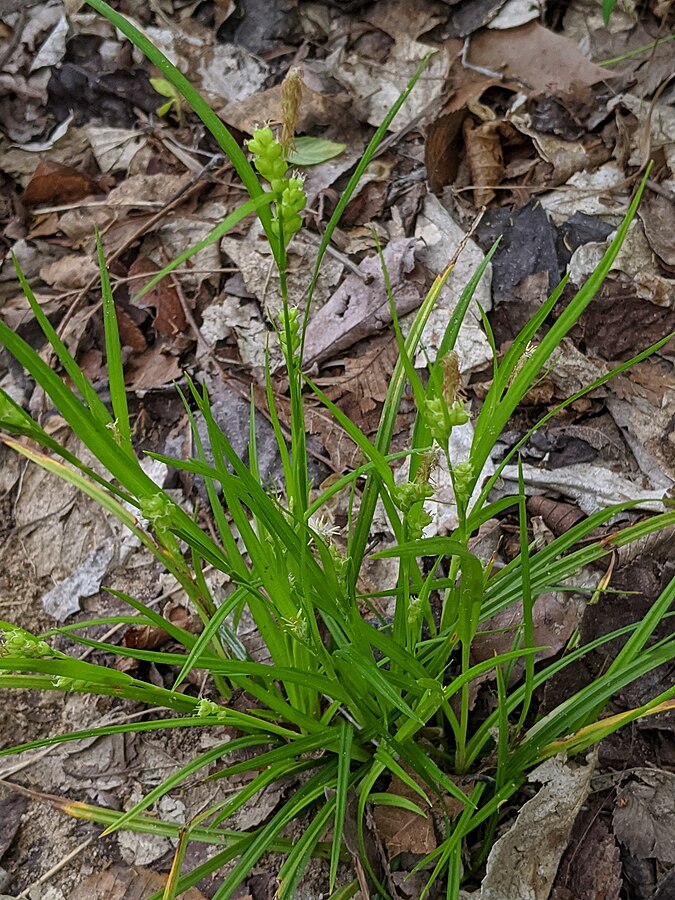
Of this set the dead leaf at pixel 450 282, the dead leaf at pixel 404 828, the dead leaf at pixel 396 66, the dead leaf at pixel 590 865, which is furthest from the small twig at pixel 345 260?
the dead leaf at pixel 590 865

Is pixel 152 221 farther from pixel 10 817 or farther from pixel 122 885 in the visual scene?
pixel 122 885

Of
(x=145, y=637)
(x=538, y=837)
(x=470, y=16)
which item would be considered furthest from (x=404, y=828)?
(x=470, y=16)

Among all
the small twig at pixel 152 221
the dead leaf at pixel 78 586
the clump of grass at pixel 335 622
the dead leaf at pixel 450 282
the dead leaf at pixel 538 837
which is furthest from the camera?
the small twig at pixel 152 221

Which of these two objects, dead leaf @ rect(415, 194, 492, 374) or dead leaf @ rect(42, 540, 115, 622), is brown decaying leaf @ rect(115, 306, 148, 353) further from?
dead leaf @ rect(415, 194, 492, 374)

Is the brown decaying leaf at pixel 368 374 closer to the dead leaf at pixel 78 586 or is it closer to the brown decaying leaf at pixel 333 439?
the brown decaying leaf at pixel 333 439

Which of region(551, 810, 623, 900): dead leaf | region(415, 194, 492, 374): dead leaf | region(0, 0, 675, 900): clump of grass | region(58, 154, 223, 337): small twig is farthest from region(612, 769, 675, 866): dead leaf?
region(58, 154, 223, 337): small twig

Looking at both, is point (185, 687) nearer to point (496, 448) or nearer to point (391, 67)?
point (496, 448)
